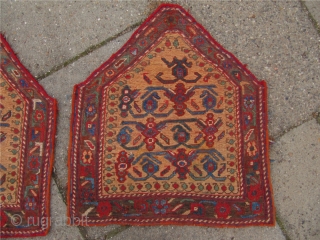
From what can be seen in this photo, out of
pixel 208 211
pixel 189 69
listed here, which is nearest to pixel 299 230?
pixel 208 211

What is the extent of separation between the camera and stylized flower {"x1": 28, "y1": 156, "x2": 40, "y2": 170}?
179 cm

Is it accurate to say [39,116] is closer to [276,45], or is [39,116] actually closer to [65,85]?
[65,85]

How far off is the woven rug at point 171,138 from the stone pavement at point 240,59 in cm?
8

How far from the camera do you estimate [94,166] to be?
1.78 metres

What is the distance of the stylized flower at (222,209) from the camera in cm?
174

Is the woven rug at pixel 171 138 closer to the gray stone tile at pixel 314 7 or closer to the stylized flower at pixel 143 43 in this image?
the stylized flower at pixel 143 43

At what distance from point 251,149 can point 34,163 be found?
53.0 inches

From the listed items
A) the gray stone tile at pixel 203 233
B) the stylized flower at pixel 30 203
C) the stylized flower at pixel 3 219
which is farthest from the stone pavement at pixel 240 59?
the stylized flower at pixel 3 219

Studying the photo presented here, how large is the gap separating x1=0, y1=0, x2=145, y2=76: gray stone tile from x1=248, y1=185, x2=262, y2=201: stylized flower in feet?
4.24

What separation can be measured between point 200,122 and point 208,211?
0.54m

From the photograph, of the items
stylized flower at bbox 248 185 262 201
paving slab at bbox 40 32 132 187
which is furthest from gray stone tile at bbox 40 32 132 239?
stylized flower at bbox 248 185 262 201

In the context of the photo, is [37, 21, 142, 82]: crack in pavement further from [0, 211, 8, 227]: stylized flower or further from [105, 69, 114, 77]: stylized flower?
[0, 211, 8, 227]: stylized flower

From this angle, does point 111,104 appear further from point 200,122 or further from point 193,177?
point 193,177

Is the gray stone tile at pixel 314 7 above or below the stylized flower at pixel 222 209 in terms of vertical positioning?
above
